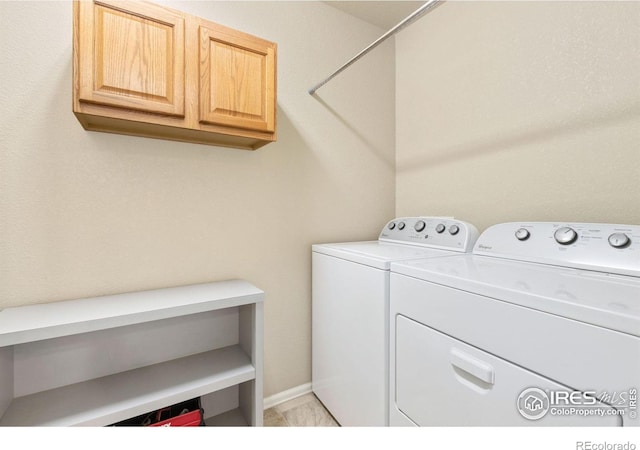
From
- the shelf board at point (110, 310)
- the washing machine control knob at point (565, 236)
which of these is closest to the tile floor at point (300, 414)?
the shelf board at point (110, 310)

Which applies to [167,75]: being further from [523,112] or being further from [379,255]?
[523,112]

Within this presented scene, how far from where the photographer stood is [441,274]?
0.90m

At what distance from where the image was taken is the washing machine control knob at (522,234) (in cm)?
117

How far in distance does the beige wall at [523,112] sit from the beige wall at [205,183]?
325 mm

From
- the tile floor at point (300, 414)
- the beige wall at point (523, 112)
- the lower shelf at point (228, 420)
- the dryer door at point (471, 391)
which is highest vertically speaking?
the beige wall at point (523, 112)

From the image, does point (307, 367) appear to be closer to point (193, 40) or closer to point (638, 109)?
point (193, 40)

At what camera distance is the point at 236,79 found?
1.20m

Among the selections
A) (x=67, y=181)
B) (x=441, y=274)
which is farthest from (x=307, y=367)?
(x=67, y=181)

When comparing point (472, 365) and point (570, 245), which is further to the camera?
point (570, 245)

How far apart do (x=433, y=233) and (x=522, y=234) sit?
1.37ft

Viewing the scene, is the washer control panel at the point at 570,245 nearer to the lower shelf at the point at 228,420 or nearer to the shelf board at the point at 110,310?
the shelf board at the point at 110,310

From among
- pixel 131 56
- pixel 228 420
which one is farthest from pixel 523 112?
pixel 228 420

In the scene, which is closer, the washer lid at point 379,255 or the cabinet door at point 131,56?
the cabinet door at point 131,56

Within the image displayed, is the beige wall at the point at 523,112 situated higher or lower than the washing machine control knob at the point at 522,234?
higher
